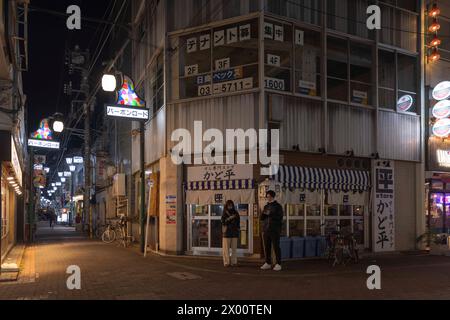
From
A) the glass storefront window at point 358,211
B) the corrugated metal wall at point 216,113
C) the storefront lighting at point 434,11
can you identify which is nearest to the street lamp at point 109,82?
the corrugated metal wall at point 216,113

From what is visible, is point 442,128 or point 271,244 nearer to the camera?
point 271,244

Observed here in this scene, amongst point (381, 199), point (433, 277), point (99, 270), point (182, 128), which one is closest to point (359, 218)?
point (381, 199)

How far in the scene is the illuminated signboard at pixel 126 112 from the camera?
15.8 meters

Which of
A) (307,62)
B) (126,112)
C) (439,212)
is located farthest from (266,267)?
(439,212)

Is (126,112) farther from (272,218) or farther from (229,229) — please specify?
(272,218)

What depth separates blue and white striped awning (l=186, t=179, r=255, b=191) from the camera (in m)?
14.6

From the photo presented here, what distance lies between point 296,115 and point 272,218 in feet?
13.9

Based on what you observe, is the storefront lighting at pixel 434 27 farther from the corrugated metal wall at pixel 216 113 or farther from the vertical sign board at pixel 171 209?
the vertical sign board at pixel 171 209

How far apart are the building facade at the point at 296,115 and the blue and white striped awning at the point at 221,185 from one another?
4 cm

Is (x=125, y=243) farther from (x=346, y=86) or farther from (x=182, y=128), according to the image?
(x=346, y=86)

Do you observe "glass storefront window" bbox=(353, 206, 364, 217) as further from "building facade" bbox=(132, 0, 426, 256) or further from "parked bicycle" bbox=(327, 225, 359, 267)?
"parked bicycle" bbox=(327, 225, 359, 267)

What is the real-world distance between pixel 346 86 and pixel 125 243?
11154mm

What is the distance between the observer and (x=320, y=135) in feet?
51.4

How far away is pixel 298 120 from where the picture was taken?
602 inches
